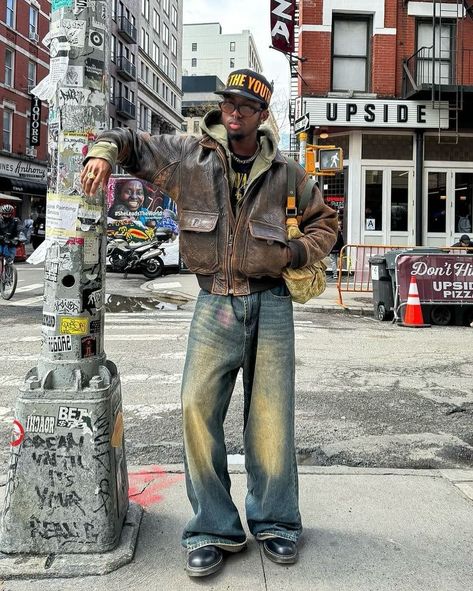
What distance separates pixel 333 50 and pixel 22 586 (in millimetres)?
18166

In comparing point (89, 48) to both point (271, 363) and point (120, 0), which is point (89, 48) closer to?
point (271, 363)

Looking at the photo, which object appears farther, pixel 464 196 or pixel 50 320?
pixel 464 196

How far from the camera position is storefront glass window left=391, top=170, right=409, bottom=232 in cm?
1827

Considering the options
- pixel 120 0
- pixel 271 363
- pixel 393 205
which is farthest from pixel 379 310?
pixel 120 0

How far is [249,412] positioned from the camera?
283 centimetres

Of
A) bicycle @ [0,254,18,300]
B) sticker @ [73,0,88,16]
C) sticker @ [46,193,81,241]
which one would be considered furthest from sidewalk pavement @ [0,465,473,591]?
bicycle @ [0,254,18,300]

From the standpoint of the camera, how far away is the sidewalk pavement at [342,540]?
2570 millimetres

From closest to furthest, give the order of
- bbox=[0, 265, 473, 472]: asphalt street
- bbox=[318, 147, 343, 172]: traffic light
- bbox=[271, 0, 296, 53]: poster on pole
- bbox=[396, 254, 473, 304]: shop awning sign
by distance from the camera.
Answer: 1. bbox=[0, 265, 473, 472]: asphalt street
2. bbox=[396, 254, 473, 304]: shop awning sign
3. bbox=[318, 147, 343, 172]: traffic light
4. bbox=[271, 0, 296, 53]: poster on pole

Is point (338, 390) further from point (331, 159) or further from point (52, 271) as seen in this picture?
point (331, 159)

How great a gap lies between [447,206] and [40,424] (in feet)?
58.0

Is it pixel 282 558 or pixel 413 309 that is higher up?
pixel 413 309

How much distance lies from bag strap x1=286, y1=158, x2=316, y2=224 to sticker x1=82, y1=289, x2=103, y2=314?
0.97 m

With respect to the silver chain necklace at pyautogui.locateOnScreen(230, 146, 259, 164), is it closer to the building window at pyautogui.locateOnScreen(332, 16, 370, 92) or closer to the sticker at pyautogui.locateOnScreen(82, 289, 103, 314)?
the sticker at pyautogui.locateOnScreen(82, 289, 103, 314)

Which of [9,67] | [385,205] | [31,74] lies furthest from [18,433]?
[31,74]
